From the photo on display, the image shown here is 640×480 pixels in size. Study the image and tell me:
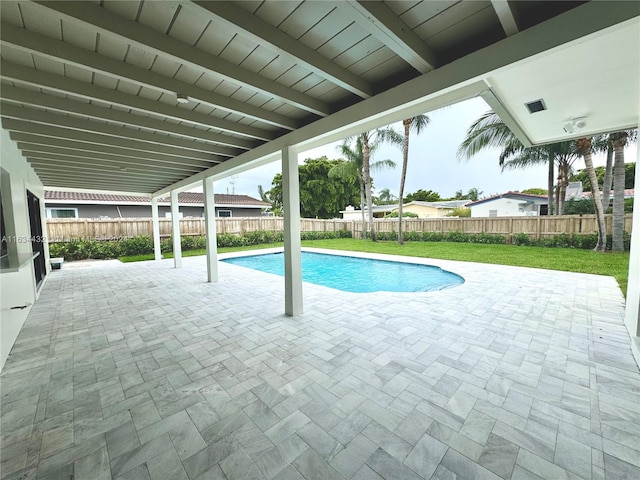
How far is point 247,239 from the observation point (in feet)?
49.5

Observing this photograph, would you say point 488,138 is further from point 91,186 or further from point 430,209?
point 430,209

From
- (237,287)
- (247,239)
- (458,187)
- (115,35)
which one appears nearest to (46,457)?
(115,35)

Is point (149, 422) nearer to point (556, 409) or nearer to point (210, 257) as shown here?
point (556, 409)

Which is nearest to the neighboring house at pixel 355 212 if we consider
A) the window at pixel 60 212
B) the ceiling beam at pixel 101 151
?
the window at pixel 60 212

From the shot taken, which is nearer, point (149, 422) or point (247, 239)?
point (149, 422)

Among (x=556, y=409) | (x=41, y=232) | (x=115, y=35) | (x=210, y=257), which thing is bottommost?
(x=556, y=409)

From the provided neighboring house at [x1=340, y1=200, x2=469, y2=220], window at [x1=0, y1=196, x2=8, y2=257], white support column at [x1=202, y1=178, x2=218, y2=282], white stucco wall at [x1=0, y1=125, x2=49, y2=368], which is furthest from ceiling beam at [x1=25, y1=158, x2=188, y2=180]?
neighboring house at [x1=340, y1=200, x2=469, y2=220]

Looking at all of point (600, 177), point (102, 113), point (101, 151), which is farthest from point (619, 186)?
point (600, 177)

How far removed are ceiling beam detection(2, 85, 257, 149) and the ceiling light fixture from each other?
4.87 meters

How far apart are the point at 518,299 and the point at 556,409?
3190mm

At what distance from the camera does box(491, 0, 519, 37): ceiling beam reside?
1550 millimetres

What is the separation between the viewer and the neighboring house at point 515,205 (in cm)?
2000

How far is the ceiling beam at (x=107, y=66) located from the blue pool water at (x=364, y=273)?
5636 millimetres

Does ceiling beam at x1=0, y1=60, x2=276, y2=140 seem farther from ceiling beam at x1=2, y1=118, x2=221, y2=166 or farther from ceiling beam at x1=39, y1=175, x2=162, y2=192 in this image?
ceiling beam at x1=39, y1=175, x2=162, y2=192
